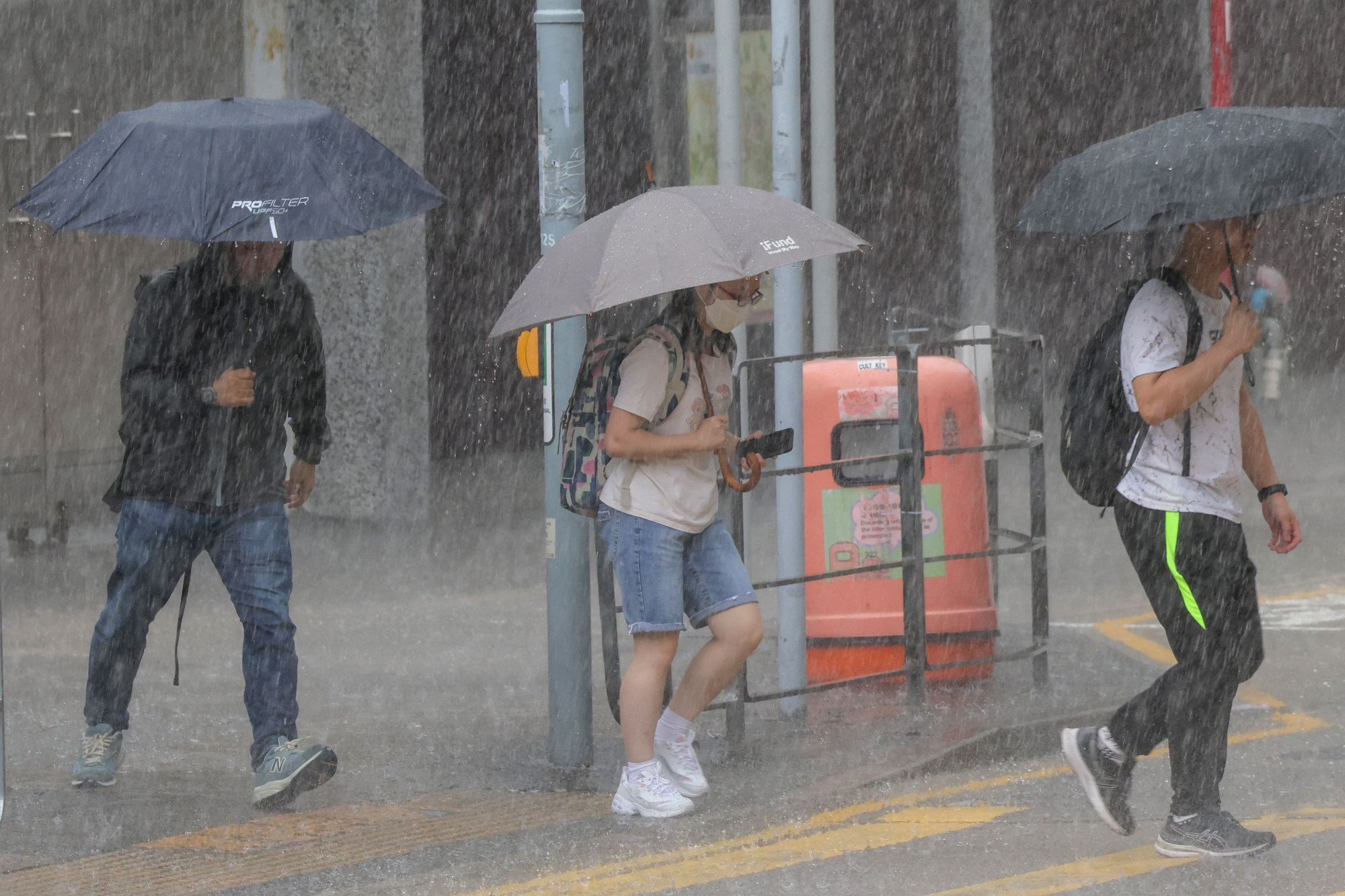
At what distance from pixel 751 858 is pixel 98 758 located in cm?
208

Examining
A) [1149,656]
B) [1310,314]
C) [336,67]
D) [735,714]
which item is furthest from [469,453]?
[1310,314]

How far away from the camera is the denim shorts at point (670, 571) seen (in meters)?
5.47

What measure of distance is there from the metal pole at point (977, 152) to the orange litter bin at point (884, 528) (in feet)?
30.0

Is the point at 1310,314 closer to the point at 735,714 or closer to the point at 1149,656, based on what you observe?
the point at 1149,656

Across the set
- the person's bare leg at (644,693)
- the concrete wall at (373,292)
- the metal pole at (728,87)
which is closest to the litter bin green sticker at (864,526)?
the metal pole at (728,87)

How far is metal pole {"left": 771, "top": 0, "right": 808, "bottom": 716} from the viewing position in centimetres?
655

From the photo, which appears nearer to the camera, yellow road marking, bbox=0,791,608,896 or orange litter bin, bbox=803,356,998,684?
yellow road marking, bbox=0,791,608,896

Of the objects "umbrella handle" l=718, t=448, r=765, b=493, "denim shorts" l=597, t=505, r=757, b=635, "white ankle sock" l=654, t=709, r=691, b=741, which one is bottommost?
"white ankle sock" l=654, t=709, r=691, b=741

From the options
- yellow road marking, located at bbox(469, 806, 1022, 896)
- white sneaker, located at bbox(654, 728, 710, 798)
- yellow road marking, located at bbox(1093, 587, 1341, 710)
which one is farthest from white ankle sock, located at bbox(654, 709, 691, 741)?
yellow road marking, located at bbox(1093, 587, 1341, 710)

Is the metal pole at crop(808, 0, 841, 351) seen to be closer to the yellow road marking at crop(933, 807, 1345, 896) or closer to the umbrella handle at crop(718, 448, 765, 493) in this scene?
the umbrella handle at crop(718, 448, 765, 493)

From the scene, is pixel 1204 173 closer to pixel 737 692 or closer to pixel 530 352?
pixel 530 352

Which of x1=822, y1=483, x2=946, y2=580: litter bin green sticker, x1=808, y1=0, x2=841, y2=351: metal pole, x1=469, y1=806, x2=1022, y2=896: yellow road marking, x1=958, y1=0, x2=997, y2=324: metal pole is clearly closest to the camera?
x1=469, y1=806, x2=1022, y2=896: yellow road marking

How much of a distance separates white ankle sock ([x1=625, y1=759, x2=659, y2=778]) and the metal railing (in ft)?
1.19

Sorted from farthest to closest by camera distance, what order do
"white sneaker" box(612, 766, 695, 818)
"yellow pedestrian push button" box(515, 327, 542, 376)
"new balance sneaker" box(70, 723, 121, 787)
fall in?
"yellow pedestrian push button" box(515, 327, 542, 376) < "new balance sneaker" box(70, 723, 121, 787) < "white sneaker" box(612, 766, 695, 818)
